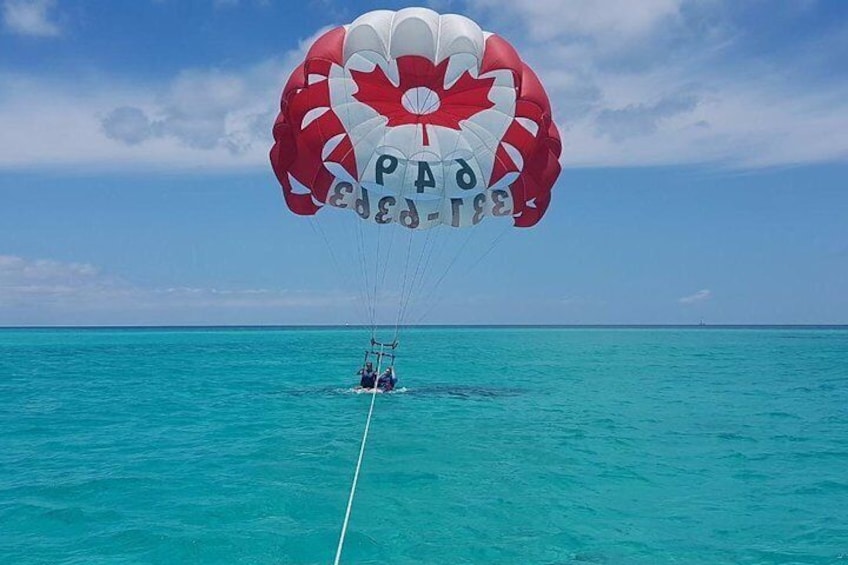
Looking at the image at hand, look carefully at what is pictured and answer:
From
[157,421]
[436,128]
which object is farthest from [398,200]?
[157,421]

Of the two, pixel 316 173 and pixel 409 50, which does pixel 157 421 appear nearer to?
pixel 316 173

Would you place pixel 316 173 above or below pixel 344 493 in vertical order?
above

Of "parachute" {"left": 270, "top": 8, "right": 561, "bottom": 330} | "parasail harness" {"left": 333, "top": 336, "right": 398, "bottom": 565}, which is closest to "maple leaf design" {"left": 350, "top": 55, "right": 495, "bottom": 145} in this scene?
"parachute" {"left": 270, "top": 8, "right": 561, "bottom": 330}

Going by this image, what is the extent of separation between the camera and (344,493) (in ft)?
39.1

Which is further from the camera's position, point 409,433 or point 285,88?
point 409,433

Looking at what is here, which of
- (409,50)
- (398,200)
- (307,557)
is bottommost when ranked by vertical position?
(307,557)

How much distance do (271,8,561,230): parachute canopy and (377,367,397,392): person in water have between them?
862 centimetres

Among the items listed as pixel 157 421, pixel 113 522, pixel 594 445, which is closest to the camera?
pixel 113 522

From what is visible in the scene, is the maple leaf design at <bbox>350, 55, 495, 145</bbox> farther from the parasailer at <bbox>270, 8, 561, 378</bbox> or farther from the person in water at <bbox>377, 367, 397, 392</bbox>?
the person in water at <bbox>377, 367, 397, 392</bbox>

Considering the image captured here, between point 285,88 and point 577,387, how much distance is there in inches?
756

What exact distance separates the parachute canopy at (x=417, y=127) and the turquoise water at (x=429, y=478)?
16.9ft

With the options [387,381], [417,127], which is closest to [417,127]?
[417,127]

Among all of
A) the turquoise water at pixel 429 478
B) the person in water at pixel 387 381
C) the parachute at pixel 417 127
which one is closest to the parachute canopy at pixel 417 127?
the parachute at pixel 417 127

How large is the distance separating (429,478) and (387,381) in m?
10.0
